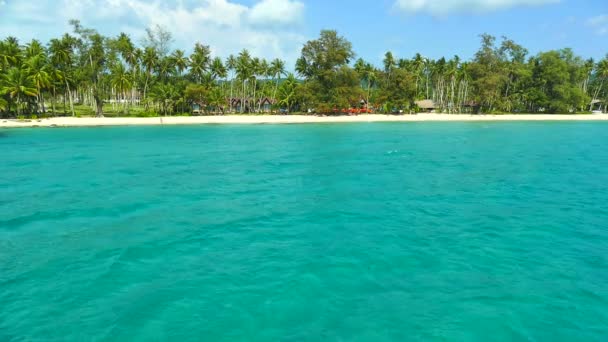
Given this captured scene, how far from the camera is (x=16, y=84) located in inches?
2594

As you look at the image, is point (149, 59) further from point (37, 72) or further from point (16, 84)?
point (16, 84)

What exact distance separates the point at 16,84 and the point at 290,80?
174 ft

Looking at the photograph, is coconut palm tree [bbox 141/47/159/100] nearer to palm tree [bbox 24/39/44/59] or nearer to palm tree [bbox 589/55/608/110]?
palm tree [bbox 24/39/44/59]

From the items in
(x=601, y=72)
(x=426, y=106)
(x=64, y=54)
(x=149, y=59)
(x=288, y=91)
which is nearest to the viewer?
(x=64, y=54)

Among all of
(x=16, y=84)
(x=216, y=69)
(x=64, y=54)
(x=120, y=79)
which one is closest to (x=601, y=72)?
(x=216, y=69)

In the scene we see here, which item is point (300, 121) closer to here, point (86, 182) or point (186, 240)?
point (86, 182)

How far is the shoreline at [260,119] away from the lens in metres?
69.8

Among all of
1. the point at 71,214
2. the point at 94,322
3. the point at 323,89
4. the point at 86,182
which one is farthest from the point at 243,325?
the point at 323,89

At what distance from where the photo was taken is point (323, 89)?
91562 millimetres

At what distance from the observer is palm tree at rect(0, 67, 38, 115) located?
65625mm

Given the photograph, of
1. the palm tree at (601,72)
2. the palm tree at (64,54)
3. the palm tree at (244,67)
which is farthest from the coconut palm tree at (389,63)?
the palm tree at (64,54)

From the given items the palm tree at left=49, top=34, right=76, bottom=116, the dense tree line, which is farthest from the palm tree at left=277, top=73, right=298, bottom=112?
the palm tree at left=49, top=34, right=76, bottom=116

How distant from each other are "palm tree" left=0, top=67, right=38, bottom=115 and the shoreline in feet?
16.1

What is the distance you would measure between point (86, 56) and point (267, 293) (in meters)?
86.5
